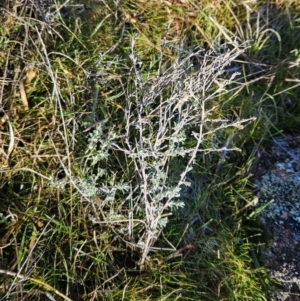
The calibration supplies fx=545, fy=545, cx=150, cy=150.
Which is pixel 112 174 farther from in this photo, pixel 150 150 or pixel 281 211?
pixel 281 211

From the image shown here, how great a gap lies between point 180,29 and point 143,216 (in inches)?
31.0

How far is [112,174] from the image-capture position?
5.57 feet

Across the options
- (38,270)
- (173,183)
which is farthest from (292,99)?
(38,270)

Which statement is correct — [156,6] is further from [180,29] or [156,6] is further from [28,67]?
[28,67]

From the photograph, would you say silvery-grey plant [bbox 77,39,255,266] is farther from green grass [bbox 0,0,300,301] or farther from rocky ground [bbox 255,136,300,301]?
rocky ground [bbox 255,136,300,301]

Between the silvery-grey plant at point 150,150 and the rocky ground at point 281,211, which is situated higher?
the silvery-grey plant at point 150,150

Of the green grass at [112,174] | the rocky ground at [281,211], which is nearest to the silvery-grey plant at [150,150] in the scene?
the green grass at [112,174]

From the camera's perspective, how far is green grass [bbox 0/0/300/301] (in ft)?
5.20

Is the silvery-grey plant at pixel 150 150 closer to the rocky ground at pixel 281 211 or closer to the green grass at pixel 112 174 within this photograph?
the green grass at pixel 112 174

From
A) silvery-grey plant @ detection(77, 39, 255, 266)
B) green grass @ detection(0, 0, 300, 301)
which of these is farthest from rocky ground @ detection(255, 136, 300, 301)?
silvery-grey plant @ detection(77, 39, 255, 266)

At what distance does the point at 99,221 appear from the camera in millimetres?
1657

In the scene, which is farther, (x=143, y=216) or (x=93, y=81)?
(x=93, y=81)

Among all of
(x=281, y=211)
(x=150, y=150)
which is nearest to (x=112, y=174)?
(x=150, y=150)

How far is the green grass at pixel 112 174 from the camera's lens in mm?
1585
